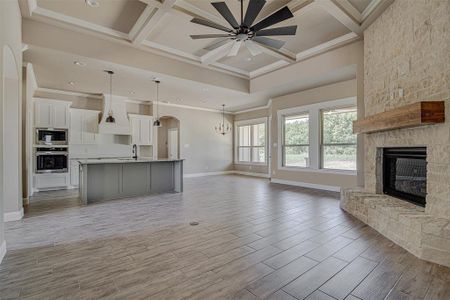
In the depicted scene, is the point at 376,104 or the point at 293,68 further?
the point at 293,68

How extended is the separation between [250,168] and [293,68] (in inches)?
212

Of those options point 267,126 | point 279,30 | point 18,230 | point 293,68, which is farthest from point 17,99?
point 267,126

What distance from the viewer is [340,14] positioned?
377 cm

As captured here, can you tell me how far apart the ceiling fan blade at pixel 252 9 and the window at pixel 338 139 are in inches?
166

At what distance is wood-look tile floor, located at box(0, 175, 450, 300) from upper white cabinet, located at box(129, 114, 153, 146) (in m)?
4.29

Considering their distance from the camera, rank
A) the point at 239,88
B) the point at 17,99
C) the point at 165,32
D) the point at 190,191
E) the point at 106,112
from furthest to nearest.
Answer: the point at 106,112, the point at 239,88, the point at 190,191, the point at 165,32, the point at 17,99

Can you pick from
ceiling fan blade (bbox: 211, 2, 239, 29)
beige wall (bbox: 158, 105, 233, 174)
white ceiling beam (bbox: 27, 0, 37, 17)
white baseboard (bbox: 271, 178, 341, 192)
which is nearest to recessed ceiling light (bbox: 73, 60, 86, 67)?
white ceiling beam (bbox: 27, 0, 37, 17)

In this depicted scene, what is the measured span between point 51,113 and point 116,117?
1.74 meters

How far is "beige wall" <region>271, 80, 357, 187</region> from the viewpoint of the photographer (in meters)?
5.92

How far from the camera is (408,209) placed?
3006 millimetres

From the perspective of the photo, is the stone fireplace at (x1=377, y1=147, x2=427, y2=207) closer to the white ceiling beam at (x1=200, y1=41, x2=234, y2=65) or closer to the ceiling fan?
the ceiling fan

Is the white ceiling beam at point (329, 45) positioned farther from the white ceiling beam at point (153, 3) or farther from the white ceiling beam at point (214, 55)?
the white ceiling beam at point (153, 3)

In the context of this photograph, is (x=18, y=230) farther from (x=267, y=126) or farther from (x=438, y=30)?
(x=267, y=126)

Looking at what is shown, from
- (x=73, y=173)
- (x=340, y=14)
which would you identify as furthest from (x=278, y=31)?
(x=73, y=173)
